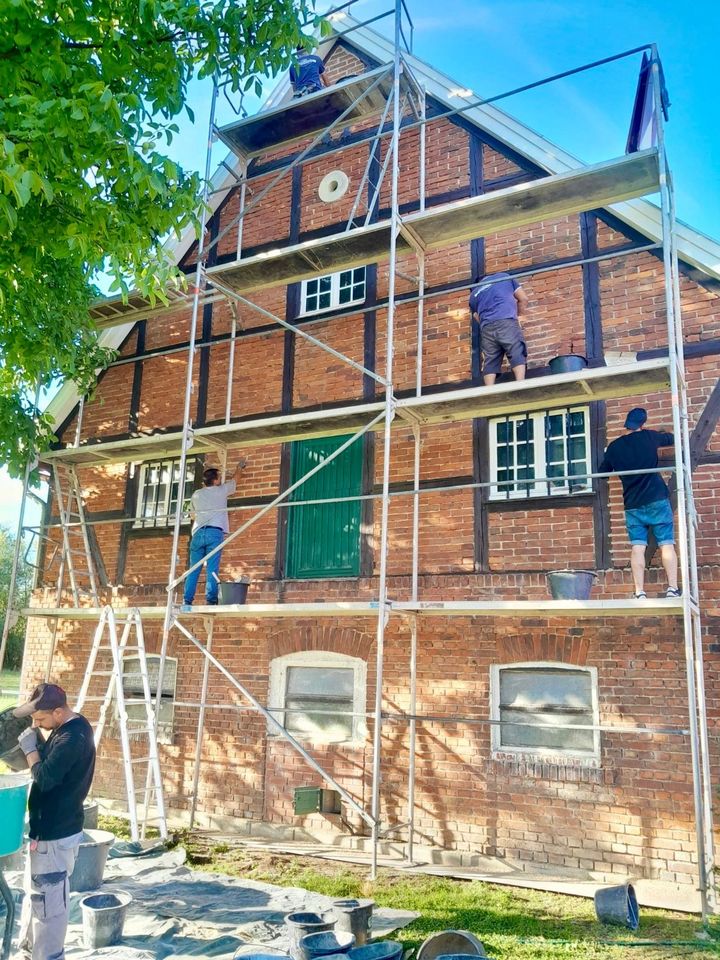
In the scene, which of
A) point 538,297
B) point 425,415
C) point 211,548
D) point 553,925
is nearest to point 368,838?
point 553,925

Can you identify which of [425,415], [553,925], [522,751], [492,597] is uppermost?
[425,415]

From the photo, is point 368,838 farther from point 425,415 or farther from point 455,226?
point 455,226

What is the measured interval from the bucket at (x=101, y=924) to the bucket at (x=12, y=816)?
983mm

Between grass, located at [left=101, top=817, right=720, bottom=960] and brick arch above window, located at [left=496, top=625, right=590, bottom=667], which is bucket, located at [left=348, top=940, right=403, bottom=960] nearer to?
grass, located at [left=101, top=817, right=720, bottom=960]

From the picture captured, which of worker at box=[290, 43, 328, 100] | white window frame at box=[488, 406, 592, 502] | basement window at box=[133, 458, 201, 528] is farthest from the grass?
worker at box=[290, 43, 328, 100]

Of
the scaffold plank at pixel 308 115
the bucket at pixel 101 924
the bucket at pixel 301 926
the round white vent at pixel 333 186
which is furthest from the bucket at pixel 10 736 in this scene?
the round white vent at pixel 333 186

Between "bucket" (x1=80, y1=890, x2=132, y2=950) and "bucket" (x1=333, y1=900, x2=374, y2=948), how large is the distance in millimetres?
1516

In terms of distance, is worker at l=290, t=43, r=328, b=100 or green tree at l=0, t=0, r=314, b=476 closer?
green tree at l=0, t=0, r=314, b=476

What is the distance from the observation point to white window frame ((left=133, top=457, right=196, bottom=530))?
428 inches

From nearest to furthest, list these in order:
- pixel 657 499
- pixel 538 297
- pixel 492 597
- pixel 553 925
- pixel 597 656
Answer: pixel 553 925
pixel 657 499
pixel 597 656
pixel 492 597
pixel 538 297

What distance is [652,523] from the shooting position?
715 cm

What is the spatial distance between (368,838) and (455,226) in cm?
683

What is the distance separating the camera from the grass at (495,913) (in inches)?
217

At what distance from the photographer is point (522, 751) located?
26.3ft
